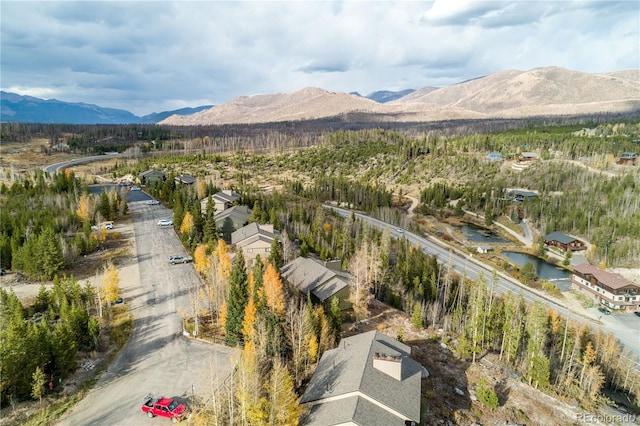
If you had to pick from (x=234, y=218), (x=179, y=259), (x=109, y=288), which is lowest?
(x=179, y=259)

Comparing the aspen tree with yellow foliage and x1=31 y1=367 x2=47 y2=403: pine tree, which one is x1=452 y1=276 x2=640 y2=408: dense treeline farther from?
the aspen tree with yellow foliage

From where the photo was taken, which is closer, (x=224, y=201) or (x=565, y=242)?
(x=224, y=201)

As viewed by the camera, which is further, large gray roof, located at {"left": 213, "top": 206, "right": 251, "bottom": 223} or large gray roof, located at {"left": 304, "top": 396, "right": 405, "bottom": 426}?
large gray roof, located at {"left": 213, "top": 206, "right": 251, "bottom": 223}

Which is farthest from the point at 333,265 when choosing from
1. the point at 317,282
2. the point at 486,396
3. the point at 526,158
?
the point at 526,158

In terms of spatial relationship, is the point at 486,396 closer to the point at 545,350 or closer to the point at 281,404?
the point at 281,404

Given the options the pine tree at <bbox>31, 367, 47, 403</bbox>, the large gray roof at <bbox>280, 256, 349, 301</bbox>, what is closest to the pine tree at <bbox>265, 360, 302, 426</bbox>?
the pine tree at <bbox>31, 367, 47, 403</bbox>

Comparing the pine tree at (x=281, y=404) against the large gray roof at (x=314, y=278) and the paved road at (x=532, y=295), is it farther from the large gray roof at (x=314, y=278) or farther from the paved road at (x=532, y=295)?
the paved road at (x=532, y=295)
